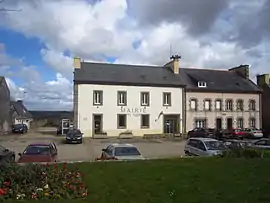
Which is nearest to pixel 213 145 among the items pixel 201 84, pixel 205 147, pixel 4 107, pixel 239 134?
pixel 205 147

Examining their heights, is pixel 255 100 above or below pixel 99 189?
above

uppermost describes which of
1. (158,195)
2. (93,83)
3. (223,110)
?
(93,83)

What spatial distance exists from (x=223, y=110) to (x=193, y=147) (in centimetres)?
3036

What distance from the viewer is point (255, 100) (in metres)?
53.0

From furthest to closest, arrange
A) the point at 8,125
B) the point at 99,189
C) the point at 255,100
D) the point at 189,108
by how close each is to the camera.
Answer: the point at 8,125
the point at 255,100
the point at 189,108
the point at 99,189

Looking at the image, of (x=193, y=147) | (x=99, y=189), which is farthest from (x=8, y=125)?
(x=99, y=189)

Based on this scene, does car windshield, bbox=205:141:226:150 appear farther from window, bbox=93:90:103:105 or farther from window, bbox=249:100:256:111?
window, bbox=249:100:256:111

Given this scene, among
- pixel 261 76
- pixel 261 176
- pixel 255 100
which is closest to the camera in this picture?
pixel 261 176

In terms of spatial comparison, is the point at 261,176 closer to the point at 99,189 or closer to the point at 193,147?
the point at 99,189

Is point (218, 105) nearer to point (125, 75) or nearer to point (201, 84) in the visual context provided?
point (201, 84)

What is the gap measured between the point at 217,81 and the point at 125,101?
597 inches

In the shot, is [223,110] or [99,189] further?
[223,110]

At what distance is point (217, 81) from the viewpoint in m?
52.9

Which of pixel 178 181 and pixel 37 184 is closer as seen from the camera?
pixel 37 184
